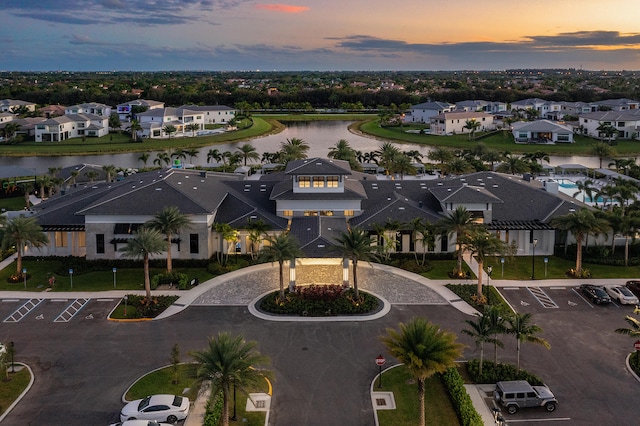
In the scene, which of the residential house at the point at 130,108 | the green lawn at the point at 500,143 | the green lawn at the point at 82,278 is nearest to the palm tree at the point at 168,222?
the green lawn at the point at 82,278

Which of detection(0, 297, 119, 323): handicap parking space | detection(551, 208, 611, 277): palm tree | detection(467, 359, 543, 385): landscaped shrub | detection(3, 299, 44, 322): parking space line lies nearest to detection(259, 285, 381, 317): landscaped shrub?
detection(467, 359, 543, 385): landscaped shrub

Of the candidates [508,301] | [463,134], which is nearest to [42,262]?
[508,301]

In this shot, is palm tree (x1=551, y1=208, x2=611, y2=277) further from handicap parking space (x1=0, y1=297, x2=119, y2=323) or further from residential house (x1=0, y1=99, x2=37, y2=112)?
residential house (x1=0, y1=99, x2=37, y2=112)

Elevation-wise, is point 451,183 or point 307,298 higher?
point 451,183

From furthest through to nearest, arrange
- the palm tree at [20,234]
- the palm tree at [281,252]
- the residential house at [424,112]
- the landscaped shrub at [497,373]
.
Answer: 1. the residential house at [424,112]
2. the palm tree at [20,234]
3. the palm tree at [281,252]
4. the landscaped shrub at [497,373]

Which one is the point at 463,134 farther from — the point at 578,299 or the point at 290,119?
the point at 578,299

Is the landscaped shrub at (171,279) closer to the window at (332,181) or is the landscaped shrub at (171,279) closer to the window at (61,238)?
the window at (61,238)

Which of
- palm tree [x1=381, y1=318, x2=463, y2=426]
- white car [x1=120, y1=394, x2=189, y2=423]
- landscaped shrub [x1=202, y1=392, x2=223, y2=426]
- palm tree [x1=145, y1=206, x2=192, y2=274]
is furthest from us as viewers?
palm tree [x1=145, y1=206, x2=192, y2=274]
